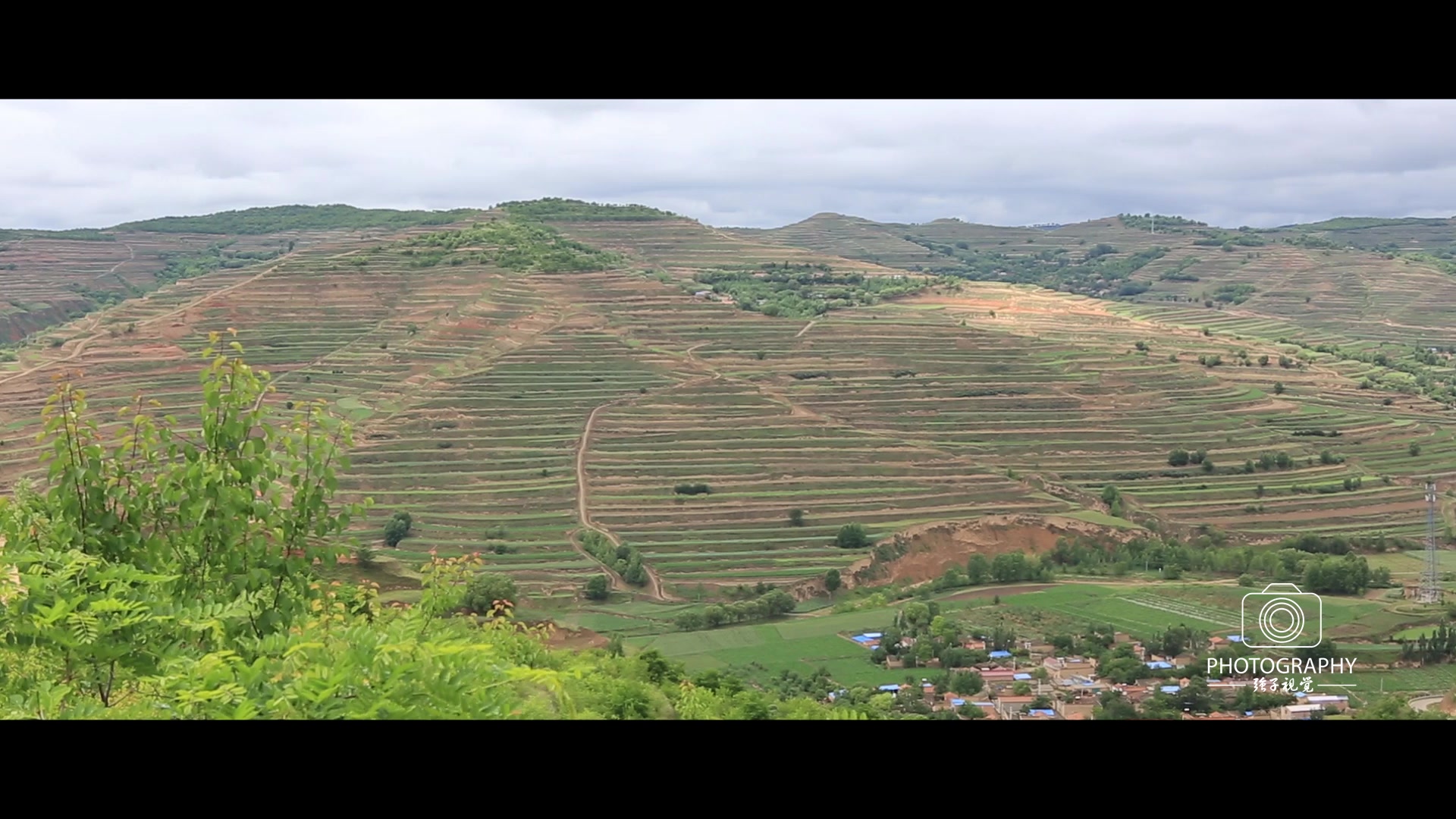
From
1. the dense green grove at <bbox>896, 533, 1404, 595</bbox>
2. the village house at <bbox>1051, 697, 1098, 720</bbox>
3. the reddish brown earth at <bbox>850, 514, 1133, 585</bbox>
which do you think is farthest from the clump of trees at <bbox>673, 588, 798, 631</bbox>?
the village house at <bbox>1051, 697, 1098, 720</bbox>

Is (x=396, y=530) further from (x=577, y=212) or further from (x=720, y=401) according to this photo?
(x=577, y=212)

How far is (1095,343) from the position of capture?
36406 mm

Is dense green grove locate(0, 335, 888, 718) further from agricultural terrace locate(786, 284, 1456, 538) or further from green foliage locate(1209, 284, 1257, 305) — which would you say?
green foliage locate(1209, 284, 1257, 305)

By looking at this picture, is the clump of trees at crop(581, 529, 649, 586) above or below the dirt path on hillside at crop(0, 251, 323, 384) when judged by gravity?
below

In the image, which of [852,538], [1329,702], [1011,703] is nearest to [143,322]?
[852,538]

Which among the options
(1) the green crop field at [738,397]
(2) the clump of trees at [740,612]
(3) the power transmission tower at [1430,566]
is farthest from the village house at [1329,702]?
(2) the clump of trees at [740,612]

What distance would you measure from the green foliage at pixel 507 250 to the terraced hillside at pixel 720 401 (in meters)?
0.16

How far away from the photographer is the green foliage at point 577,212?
52281 millimetres

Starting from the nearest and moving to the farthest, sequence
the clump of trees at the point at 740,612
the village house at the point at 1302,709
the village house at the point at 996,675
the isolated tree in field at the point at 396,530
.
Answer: the village house at the point at 1302,709
the village house at the point at 996,675
the clump of trees at the point at 740,612
the isolated tree in field at the point at 396,530

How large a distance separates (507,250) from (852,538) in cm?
2358

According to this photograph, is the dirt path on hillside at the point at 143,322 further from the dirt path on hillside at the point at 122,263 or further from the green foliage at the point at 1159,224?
the green foliage at the point at 1159,224

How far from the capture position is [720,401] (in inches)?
1187

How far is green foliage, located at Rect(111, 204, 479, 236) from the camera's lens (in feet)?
149

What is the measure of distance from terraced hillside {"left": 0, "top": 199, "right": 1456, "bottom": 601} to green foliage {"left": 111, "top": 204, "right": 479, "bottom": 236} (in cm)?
125
